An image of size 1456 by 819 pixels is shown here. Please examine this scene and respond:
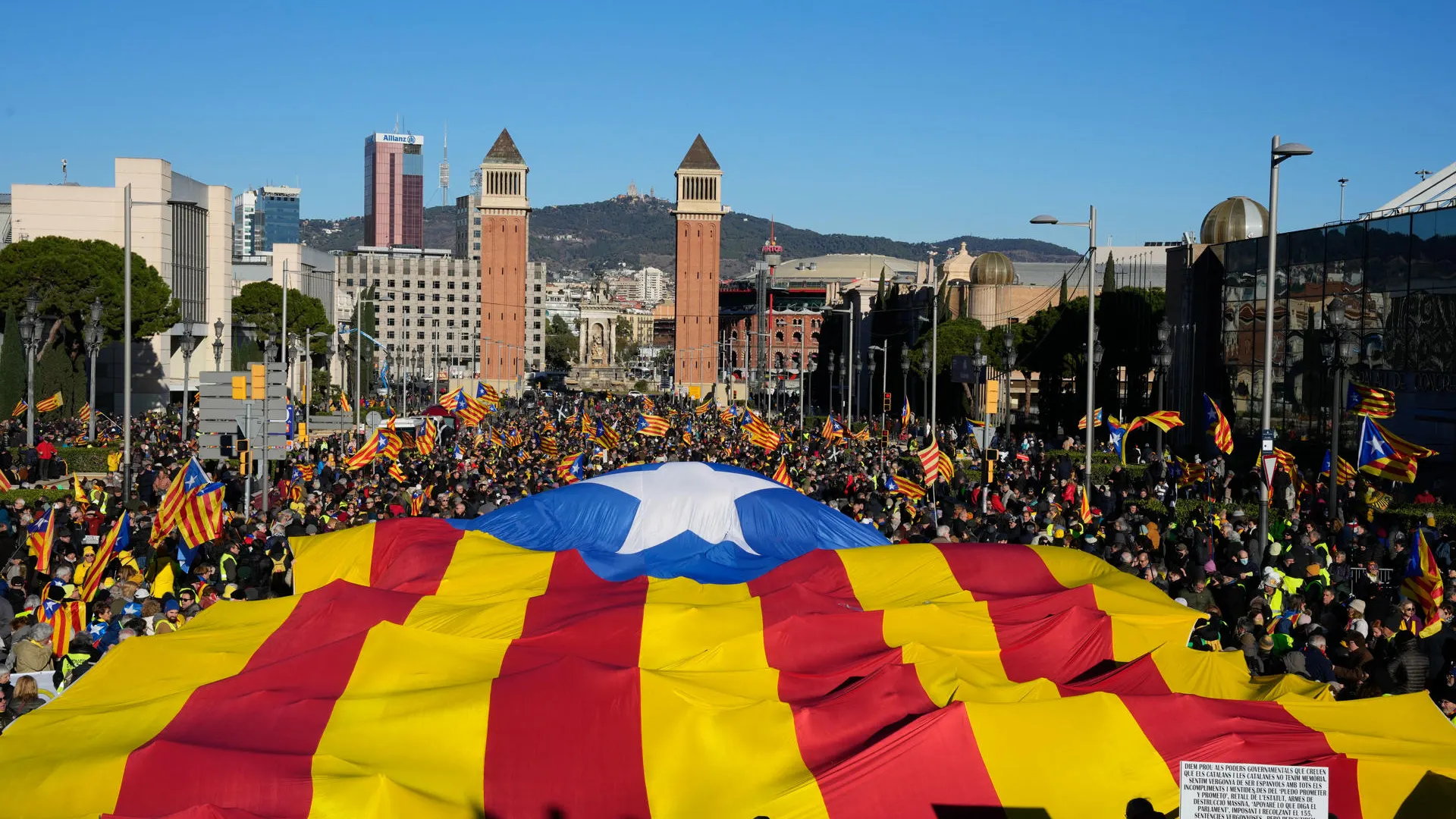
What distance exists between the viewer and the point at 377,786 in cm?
854

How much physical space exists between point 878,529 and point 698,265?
418ft

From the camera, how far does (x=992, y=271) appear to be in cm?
9538

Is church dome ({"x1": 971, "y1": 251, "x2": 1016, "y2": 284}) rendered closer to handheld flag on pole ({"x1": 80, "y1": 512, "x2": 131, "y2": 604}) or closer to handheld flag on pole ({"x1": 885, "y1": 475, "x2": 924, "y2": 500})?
handheld flag on pole ({"x1": 885, "y1": 475, "x2": 924, "y2": 500})

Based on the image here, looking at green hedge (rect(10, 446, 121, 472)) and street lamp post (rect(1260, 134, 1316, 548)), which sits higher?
street lamp post (rect(1260, 134, 1316, 548))

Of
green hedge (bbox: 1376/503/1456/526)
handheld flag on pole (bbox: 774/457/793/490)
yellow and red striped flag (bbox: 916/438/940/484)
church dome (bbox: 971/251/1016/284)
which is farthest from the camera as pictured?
church dome (bbox: 971/251/1016/284)

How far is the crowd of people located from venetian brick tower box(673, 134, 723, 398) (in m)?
102

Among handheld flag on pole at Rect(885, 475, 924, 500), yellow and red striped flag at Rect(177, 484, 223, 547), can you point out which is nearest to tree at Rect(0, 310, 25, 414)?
Result: handheld flag on pole at Rect(885, 475, 924, 500)

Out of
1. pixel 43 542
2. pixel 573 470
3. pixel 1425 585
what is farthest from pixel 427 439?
pixel 1425 585

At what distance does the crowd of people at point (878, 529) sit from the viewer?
13.6 meters

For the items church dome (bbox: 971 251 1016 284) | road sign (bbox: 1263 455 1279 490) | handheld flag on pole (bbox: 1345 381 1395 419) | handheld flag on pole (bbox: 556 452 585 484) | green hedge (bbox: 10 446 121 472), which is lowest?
green hedge (bbox: 10 446 121 472)

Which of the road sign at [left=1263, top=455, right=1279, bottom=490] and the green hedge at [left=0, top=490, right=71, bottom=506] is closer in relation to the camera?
the road sign at [left=1263, top=455, right=1279, bottom=490]

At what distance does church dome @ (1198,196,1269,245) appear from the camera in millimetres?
57156

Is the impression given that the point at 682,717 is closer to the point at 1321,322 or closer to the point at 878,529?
the point at 878,529

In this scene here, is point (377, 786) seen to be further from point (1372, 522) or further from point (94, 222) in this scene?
point (94, 222)
